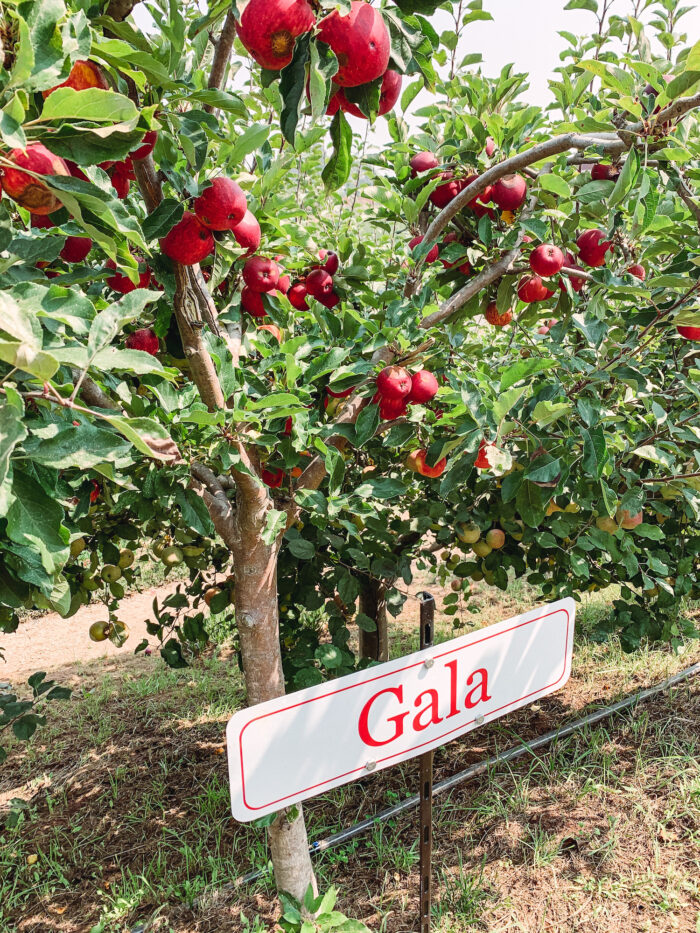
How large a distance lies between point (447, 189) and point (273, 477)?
0.79 meters

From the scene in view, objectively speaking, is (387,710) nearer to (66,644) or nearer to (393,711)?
(393,711)

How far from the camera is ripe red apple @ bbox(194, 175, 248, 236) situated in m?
0.89

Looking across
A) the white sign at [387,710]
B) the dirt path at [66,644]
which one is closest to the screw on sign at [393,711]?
the white sign at [387,710]

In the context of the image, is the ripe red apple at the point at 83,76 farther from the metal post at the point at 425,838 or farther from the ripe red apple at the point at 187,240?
the metal post at the point at 425,838

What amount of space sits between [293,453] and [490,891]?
1.38m

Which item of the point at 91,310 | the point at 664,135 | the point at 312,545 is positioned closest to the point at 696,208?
the point at 664,135

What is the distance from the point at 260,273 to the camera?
1.20 metres

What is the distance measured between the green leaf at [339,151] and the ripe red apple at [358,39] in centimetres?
12

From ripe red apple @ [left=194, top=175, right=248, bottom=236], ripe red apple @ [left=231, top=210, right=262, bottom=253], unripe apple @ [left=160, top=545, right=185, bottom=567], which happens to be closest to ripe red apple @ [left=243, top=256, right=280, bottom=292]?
ripe red apple @ [left=231, top=210, right=262, bottom=253]

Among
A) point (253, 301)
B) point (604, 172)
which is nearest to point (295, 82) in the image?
point (253, 301)

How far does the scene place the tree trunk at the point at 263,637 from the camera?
1322 mm

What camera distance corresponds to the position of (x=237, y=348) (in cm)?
126

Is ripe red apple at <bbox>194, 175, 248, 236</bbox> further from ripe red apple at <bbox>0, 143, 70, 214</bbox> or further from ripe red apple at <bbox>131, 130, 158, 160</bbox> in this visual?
ripe red apple at <bbox>0, 143, 70, 214</bbox>

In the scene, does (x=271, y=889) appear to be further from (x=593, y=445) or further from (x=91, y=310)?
(x=91, y=310)
